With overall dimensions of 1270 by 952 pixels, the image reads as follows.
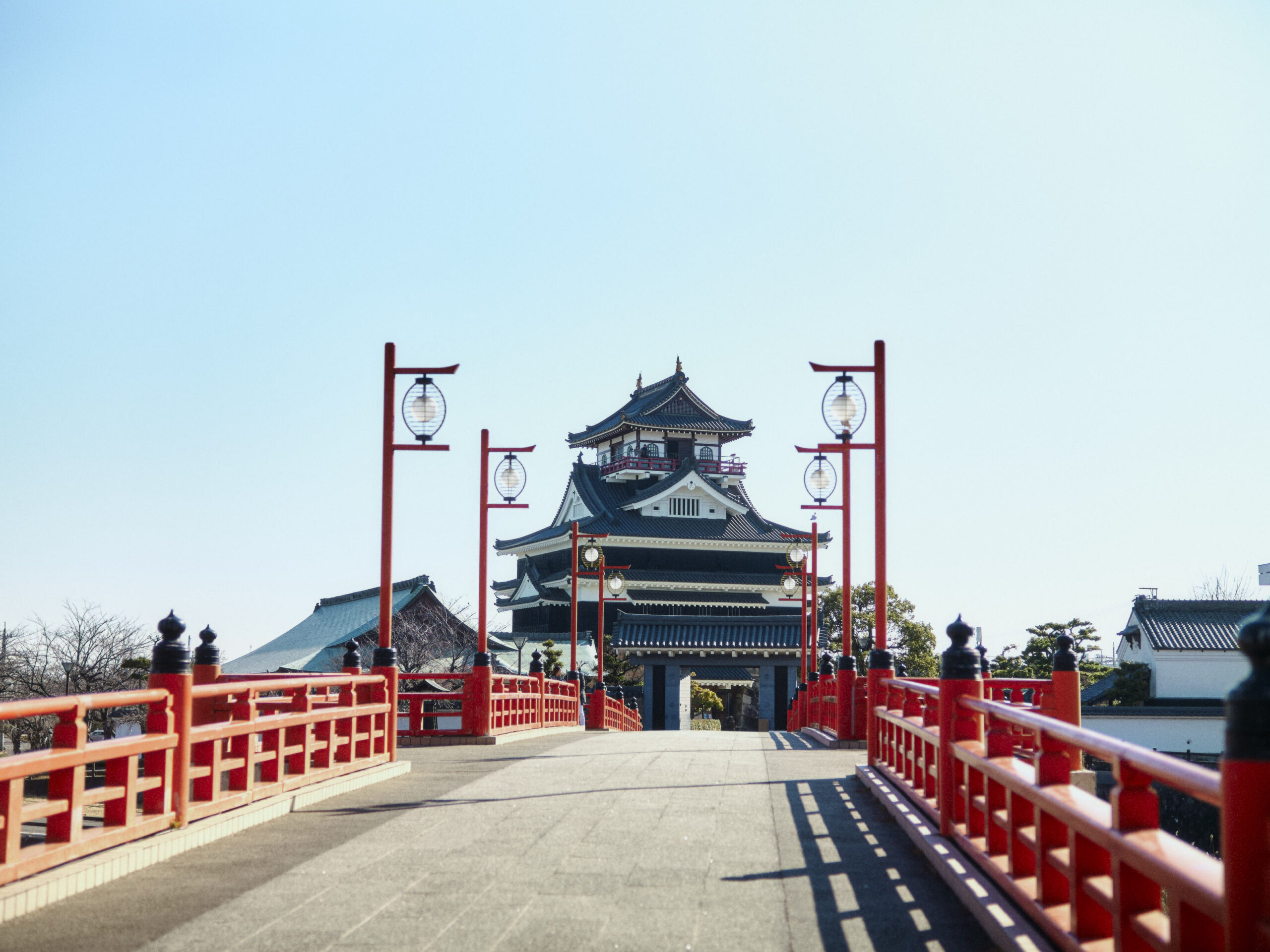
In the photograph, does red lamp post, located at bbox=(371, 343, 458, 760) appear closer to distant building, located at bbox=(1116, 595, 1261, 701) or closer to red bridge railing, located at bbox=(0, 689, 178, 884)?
red bridge railing, located at bbox=(0, 689, 178, 884)

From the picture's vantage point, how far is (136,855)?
6906 millimetres

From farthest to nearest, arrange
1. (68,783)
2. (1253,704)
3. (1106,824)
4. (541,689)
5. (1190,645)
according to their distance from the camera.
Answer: (1190,645) → (541,689) → (68,783) → (1106,824) → (1253,704)

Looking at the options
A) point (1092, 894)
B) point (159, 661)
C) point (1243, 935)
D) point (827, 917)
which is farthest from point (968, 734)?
point (159, 661)

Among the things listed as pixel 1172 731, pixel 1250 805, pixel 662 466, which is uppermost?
pixel 662 466

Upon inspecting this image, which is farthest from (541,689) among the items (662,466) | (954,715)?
(662,466)

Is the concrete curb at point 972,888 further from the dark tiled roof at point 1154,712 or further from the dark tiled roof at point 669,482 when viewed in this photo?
the dark tiled roof at point 669,482

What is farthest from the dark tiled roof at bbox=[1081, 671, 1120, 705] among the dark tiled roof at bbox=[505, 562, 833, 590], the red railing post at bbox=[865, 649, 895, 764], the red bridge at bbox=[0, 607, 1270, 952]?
the red bridge at bbox=[0, 607, 1270, 952]

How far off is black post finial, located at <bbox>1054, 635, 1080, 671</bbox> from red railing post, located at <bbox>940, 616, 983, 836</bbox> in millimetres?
4963

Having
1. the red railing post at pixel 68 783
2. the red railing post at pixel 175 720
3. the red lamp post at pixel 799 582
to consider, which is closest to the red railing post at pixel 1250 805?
the red railing post at pixel 68 783

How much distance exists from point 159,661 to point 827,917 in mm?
4323

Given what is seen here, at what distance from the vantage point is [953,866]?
256 inches

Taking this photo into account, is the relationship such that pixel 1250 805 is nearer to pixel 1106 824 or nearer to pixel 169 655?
pixel 1106 824

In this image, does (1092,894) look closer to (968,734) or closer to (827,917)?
(827,917)

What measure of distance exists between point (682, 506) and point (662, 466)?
3.32 meters
